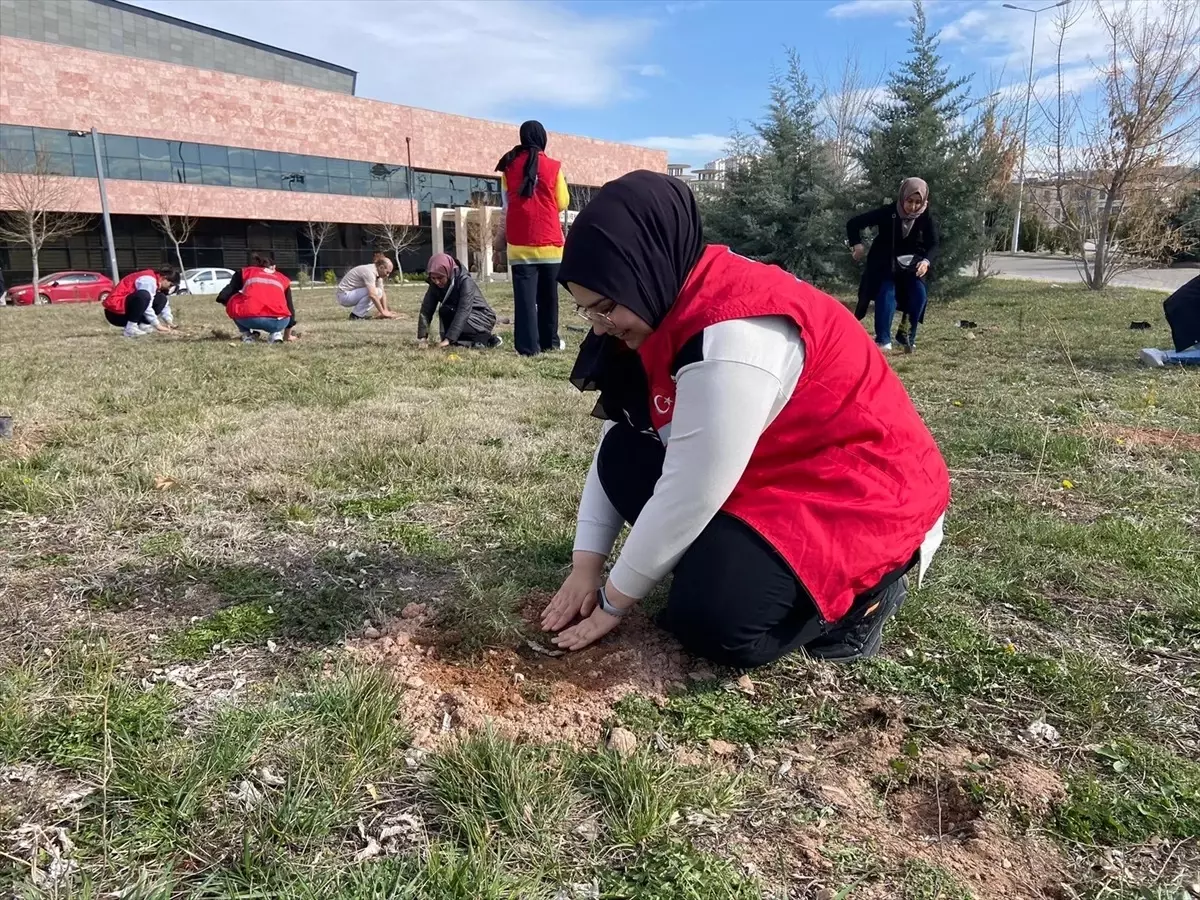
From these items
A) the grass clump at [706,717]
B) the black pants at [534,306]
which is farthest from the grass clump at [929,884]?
the black pants at [534,306]

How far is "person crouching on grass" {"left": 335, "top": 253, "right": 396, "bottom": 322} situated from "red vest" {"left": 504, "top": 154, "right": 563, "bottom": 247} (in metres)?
5.72

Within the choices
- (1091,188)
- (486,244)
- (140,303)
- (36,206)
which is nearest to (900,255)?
(140,303)

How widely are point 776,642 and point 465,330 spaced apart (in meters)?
6.66

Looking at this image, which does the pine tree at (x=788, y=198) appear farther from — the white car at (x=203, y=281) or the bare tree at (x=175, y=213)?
the bare tree at (x=175, y=213)

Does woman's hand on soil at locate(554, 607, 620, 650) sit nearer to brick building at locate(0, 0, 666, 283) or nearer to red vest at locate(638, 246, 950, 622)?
red vest at locate(638, 246, 950, 622)

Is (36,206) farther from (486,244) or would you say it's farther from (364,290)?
(364,290)

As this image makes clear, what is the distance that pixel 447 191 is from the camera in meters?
42.9

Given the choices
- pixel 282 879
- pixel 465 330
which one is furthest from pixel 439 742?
pixel 465 330

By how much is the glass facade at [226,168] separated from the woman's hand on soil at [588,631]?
107 ft

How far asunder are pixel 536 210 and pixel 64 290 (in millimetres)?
23282

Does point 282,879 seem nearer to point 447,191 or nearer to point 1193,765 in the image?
point 1193,765

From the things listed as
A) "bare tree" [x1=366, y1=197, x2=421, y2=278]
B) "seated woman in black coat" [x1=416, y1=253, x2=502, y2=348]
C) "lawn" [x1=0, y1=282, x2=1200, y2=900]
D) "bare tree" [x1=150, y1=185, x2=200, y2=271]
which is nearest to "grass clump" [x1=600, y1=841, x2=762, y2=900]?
"lawn" [x1=0, y1=282, x2=1200, y2=900]

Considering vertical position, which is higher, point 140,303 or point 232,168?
point 232,168

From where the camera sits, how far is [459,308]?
314 inches
